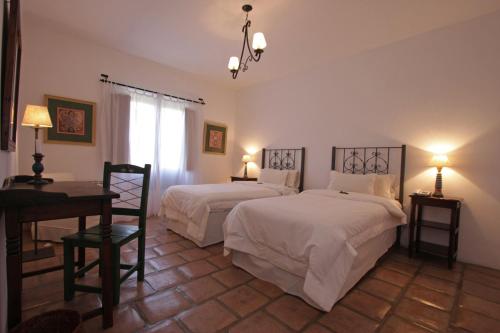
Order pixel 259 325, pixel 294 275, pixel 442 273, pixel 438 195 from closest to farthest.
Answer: pixel 259 325 < pixel 294 275 < pixel 442 273 < pixel 438 195

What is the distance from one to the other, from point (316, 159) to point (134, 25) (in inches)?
129

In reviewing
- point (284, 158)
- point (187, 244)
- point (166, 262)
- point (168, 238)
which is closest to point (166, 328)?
point (166, 262)

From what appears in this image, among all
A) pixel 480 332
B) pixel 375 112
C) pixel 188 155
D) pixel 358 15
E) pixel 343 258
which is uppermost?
pixel 358 15

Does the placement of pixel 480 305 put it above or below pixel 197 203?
below

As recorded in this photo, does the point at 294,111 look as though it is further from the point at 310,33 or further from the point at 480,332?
the point at 480,332

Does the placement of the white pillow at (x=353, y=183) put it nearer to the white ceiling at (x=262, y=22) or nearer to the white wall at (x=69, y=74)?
the white ceiling at (x=262, y=22)

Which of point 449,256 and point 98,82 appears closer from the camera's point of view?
point 449,256

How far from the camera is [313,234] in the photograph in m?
1.71

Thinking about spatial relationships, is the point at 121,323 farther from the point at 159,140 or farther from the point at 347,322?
the point at 159,140

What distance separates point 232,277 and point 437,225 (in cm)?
238

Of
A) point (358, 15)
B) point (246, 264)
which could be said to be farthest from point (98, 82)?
point (358, 15)

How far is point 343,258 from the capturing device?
1617mm

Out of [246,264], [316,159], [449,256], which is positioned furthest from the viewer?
[316,159]

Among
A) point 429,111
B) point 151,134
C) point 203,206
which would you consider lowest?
point 203,206
